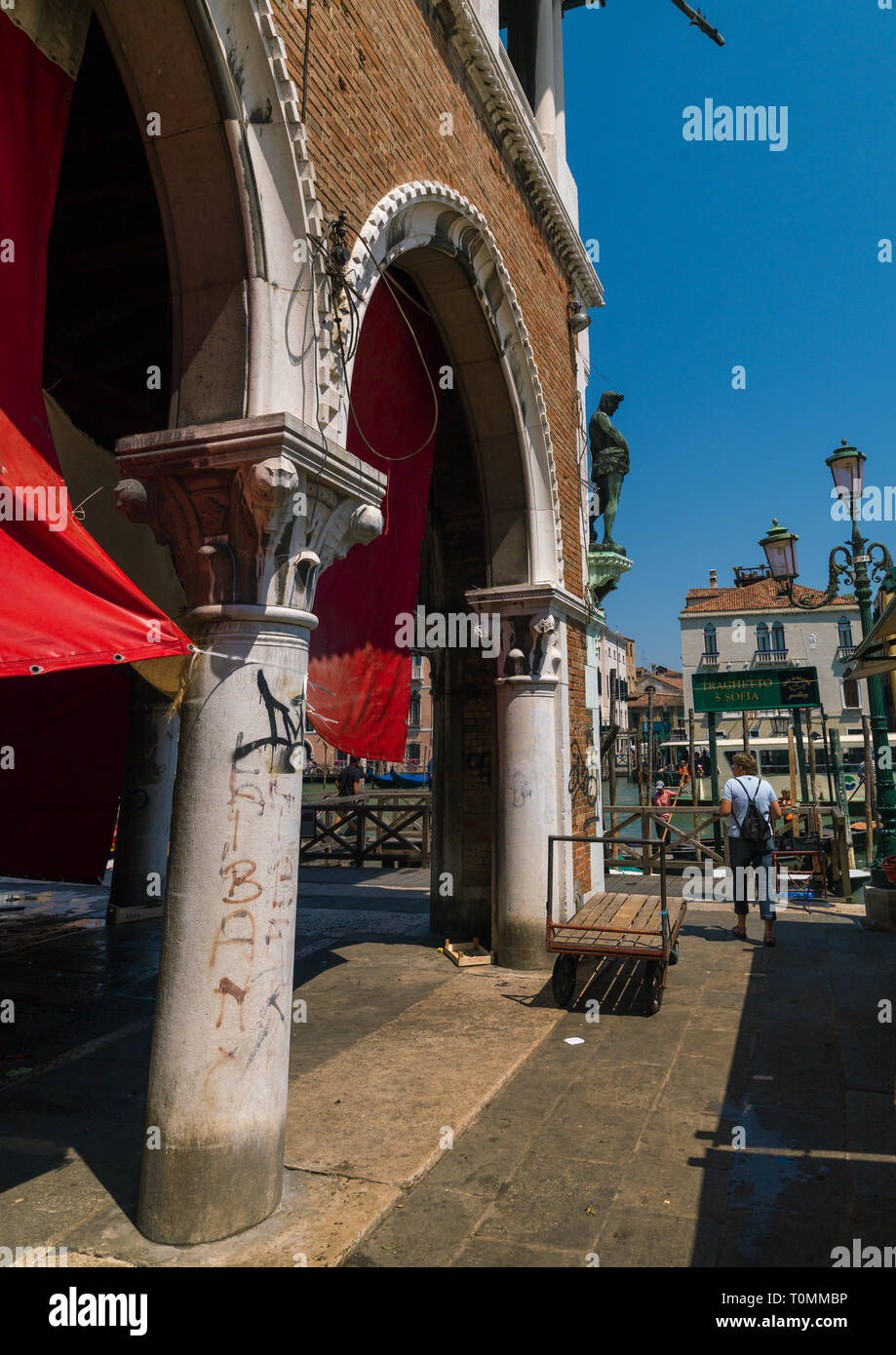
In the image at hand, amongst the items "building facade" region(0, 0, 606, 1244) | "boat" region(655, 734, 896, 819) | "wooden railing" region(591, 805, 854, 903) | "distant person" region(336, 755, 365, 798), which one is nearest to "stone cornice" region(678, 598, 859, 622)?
"boat" region(655, 734, 896, 819)

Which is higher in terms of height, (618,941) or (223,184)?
(223,184)

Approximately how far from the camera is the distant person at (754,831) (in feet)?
25.9

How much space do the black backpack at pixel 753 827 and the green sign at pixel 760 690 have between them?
443 centimetres

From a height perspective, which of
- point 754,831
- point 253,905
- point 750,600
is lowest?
point 754,831

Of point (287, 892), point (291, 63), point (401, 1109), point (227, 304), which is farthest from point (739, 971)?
point (291, 63)

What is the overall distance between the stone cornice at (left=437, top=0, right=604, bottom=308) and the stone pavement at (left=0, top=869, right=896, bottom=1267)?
746 centimetres

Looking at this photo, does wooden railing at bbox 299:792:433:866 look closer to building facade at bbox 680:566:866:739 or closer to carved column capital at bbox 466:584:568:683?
carved column capital at bbox 466:584:568:683

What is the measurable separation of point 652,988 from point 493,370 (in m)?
5.43

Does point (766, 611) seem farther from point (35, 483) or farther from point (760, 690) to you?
point (35, 483)

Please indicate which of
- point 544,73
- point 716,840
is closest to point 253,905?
point 544,73

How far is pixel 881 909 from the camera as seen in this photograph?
8.61 meters

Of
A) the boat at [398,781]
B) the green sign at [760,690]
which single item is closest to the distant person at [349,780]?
the green sign at [760,690]

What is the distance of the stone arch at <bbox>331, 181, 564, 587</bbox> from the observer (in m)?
6.14
